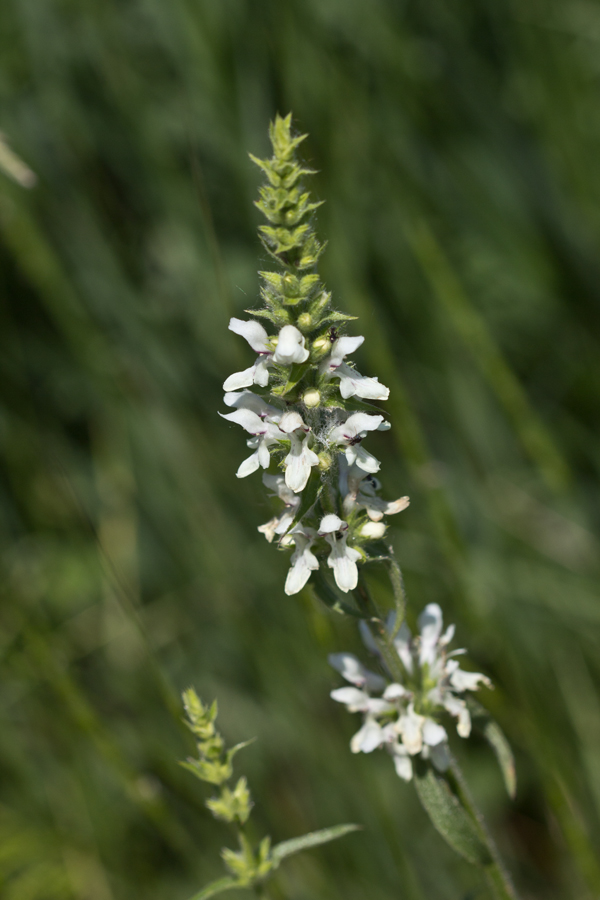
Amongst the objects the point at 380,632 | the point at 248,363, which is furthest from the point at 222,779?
the point at 248,363

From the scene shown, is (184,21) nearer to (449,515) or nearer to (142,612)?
(449,515)

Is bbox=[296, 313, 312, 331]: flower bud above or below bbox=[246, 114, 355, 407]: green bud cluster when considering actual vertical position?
below

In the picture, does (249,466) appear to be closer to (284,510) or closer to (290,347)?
(284,510)

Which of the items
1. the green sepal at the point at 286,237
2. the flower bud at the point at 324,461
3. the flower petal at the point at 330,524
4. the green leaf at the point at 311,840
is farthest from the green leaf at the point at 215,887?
the green sepal at the point at 286,237

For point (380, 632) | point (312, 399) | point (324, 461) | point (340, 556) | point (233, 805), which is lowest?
point (233, 805)

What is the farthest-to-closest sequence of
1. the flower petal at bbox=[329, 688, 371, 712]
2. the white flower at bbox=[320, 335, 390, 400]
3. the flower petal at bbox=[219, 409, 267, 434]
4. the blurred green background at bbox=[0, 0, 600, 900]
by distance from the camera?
the blurred green background at bbox=[0, 0, 600, 900] < the flower petal at bbox=[329, 688, 371, 712] < the flower petal at bbox=[219, 409, 267, 434] < the white flower at bbox=[320, 335, 390, 400]

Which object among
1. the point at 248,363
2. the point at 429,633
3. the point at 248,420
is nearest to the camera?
the point at 248,420

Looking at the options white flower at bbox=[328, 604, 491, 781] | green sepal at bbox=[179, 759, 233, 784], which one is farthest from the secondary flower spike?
green sepal at bbox=[179, 759, 233, 784]

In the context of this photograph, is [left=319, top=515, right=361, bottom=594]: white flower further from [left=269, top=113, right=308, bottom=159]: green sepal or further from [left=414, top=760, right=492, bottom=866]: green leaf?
[left=269, top=113, right=308, bottom=159]: green sepal

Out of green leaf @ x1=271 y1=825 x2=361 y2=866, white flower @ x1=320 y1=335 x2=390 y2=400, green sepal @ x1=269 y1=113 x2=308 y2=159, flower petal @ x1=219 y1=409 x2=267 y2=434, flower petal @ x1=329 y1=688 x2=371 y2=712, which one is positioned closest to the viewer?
green sepal @ x1=269 y1=113 x2=308 y2=159
